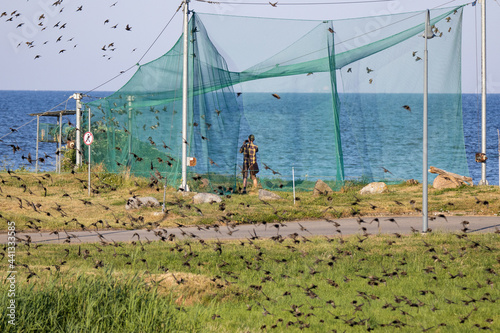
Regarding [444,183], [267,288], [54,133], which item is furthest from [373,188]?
[54,133]

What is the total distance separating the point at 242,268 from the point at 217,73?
8.98 m

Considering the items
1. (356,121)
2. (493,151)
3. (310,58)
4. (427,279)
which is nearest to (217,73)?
(310,58)

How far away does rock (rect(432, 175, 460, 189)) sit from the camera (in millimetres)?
19484

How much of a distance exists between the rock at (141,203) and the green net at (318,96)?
1.05 m

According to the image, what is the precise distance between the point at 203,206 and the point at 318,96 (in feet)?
14.8

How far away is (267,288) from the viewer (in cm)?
898

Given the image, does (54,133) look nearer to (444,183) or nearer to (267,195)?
(267,195)

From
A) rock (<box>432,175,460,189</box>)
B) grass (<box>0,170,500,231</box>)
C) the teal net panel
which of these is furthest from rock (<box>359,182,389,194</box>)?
the teal net panel

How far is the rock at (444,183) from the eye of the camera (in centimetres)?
1948

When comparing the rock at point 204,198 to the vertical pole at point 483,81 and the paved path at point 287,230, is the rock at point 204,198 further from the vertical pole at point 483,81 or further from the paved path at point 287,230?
the vertical pole at point 483,81

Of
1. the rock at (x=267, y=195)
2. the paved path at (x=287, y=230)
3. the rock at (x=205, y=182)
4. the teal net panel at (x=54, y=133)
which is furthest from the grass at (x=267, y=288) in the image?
the teal net panel at (x=54, y=133)

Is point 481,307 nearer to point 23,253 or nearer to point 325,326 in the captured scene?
point 325,326

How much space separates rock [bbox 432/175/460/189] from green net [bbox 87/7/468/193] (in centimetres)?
96

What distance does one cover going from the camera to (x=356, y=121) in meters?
17.7
